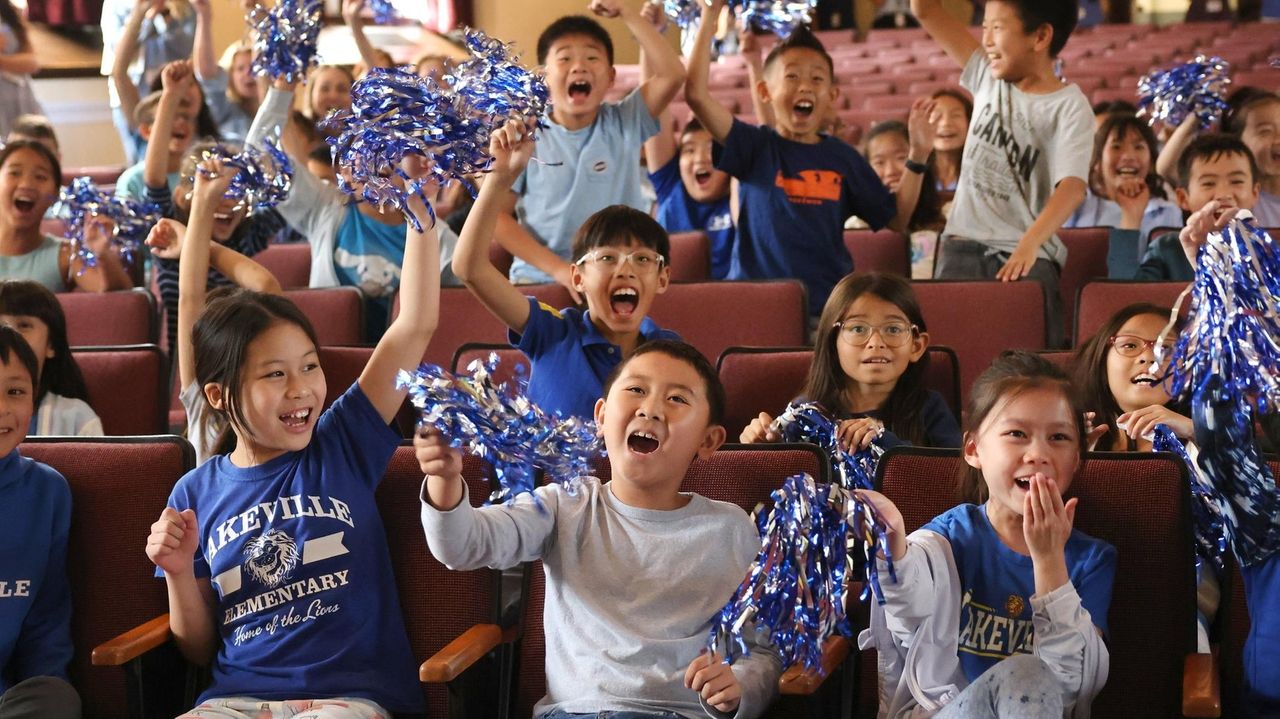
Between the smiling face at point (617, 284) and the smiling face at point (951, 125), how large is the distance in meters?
2.43

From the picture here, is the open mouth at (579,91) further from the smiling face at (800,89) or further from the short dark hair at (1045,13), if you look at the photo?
the short dark hair at (1045,13)

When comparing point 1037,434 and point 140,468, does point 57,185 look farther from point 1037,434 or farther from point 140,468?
point 1037,434

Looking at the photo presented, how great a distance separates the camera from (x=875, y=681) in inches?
92.0

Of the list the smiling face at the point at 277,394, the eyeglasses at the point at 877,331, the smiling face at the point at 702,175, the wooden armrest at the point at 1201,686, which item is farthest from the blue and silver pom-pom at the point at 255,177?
the wooden armrest at the point at 1201,686

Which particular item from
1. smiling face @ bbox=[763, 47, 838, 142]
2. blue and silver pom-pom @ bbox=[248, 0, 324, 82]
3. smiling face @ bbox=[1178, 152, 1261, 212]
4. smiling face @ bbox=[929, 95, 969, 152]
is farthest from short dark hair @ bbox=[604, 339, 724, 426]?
smiling face @ bbox=[929, 95, 969, 152]

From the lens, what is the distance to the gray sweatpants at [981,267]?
400 centimetres

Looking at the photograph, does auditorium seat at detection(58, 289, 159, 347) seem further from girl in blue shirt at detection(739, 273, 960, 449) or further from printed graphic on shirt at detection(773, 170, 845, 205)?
girl in blue shirt at detection(739, 273, 960, 449)

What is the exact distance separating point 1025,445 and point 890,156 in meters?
3.48

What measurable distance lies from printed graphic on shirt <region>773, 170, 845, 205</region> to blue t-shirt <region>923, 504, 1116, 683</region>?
6.82 ft

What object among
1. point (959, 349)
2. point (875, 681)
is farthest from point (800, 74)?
point (875, 681)

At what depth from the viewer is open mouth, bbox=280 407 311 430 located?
95.0 inches

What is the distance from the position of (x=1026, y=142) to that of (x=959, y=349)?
30.7 inches

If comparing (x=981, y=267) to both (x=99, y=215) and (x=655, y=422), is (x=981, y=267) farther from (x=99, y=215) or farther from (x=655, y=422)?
(x=99, y=215)

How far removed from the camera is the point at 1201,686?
6.97ft
